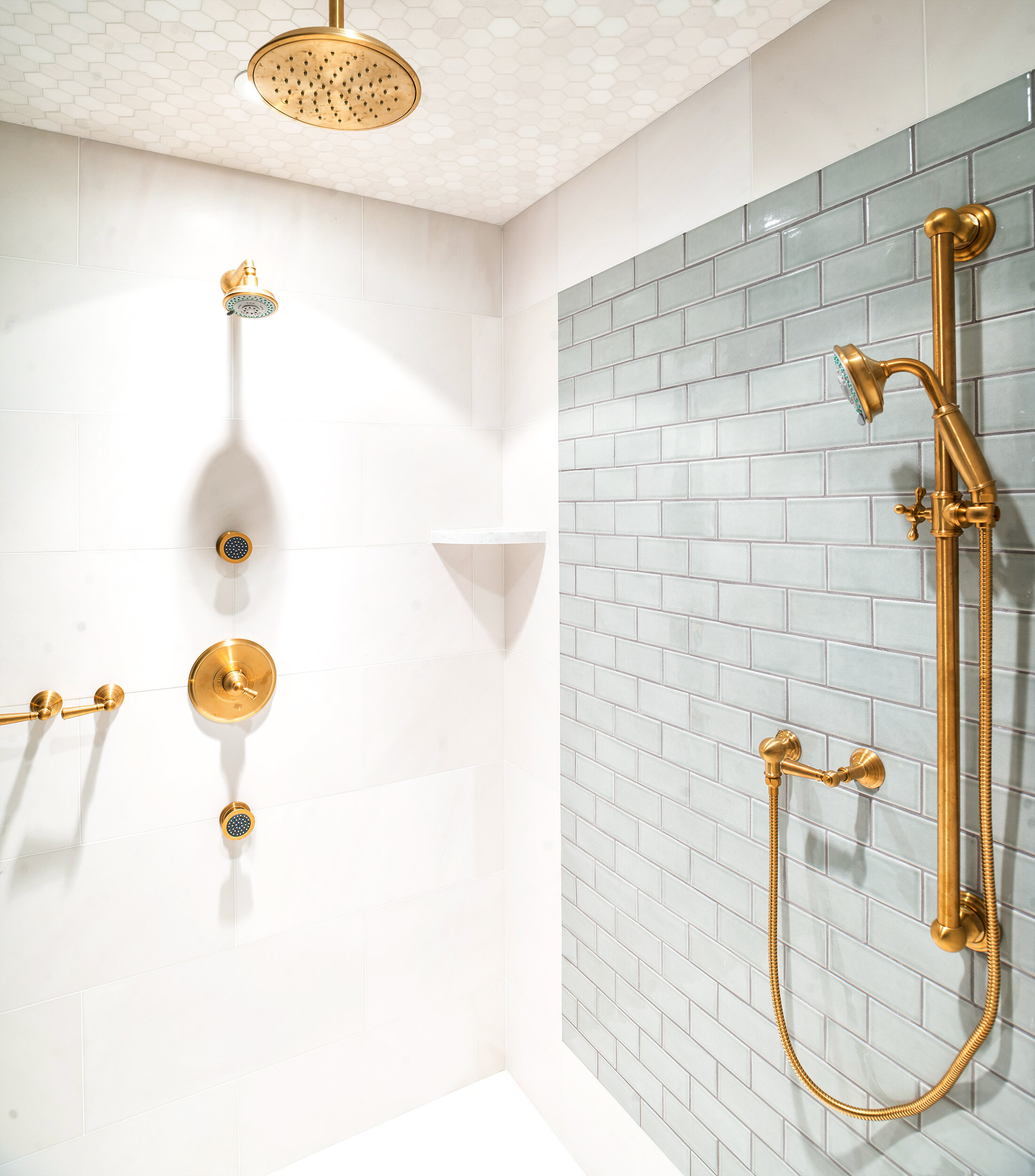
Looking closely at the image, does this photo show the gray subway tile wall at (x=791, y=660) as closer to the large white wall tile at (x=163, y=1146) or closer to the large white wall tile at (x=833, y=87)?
the large white wall tile at (x=833, y=87)

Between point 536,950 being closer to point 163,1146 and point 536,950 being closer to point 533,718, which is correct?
point 533,718

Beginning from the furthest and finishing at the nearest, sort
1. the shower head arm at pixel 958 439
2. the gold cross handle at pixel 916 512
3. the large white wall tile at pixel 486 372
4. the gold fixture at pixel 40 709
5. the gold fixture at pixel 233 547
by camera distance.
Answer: the large white wall tile at pixel 486 372 < the gold fixture at pixel 233 547 < the gold fixture at pixel 40 709 < the gold cross handle at pixel 916 512 < the shower head arm at pixel 958 439

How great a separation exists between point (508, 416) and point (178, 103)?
93 cm

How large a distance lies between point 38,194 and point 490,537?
109 centimetres

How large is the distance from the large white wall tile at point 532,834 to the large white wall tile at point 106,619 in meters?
0.82

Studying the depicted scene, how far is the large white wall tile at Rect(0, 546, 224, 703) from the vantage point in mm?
1387

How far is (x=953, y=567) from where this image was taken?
2.81 ft

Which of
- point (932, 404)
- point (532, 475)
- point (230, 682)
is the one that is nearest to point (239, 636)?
point (230, 682)

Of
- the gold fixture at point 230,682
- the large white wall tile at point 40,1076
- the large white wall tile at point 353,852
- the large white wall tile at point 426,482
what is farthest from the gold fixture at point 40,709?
the large white wall tile at point 426,482

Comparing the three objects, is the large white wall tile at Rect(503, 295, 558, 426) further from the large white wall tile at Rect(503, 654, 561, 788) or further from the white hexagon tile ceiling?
the large white wall tile at Rect(503, 654, 561, 788)

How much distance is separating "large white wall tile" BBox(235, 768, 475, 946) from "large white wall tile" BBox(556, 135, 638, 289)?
4.13ft

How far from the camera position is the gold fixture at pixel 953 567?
2.72 ft

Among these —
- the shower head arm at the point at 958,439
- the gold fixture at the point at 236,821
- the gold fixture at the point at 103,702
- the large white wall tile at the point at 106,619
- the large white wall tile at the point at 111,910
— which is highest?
the shower head arm at the point at 958,439

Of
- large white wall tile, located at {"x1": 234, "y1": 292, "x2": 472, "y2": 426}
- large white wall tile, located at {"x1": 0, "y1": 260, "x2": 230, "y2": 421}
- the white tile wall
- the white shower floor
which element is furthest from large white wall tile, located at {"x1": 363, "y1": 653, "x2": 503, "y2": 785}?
the white shower floor
